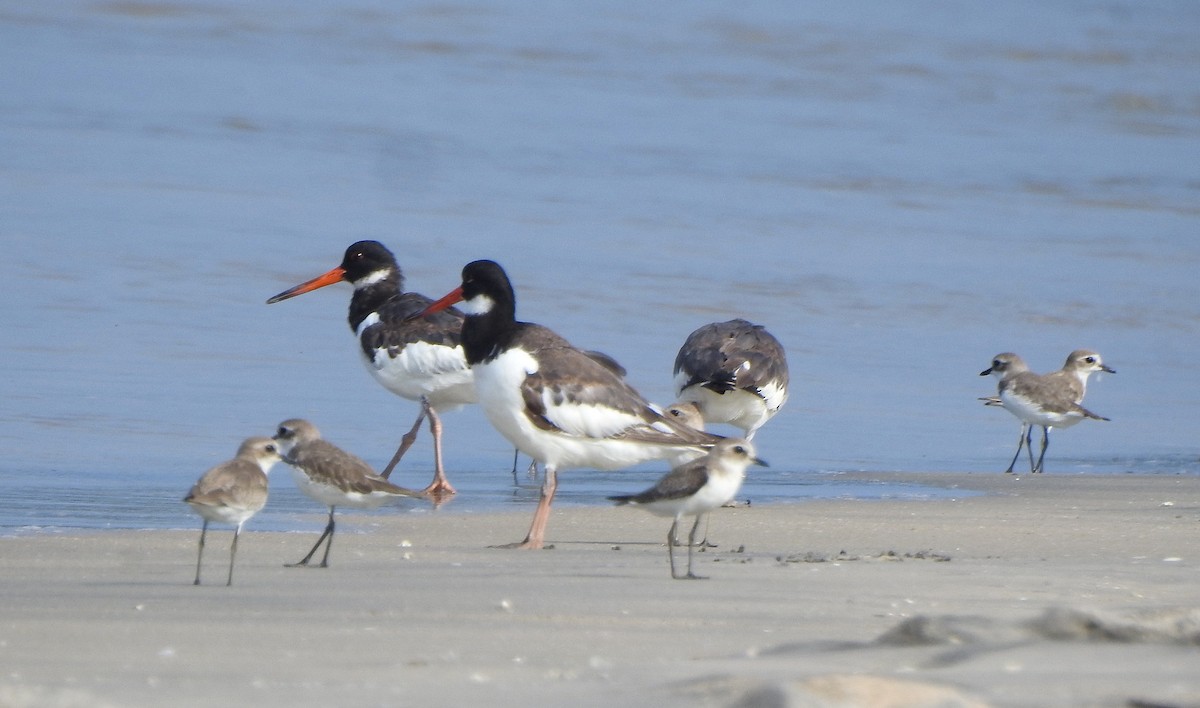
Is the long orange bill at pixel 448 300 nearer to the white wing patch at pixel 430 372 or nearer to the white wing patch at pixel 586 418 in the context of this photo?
the white wing patch at pixel 430 372

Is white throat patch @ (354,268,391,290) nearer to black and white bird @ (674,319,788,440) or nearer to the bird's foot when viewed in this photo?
black and white bird @ (674,319,788,440)

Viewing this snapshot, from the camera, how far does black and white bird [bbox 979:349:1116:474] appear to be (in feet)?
37.5

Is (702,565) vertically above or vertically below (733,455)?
below

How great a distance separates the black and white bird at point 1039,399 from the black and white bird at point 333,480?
516cm

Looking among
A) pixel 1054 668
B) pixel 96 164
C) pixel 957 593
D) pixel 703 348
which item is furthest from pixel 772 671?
pixel 96 164

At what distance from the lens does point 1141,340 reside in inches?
595

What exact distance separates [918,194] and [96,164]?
9.96m

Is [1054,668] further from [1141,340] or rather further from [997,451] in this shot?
[1141,340]

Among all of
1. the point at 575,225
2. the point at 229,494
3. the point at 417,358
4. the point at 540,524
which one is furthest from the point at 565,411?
the point at 575,225

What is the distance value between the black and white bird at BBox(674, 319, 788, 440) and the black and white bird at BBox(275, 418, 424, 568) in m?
3.36

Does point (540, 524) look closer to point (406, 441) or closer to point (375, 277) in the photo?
point (406, 441)

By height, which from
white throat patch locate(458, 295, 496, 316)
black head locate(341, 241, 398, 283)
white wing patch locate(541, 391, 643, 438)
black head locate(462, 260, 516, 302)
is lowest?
white wing patch locate(541, 391, 643, 438)

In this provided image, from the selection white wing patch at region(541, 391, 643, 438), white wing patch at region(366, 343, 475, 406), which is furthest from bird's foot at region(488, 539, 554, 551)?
white wing patch at region(366, 343, 475, 406)

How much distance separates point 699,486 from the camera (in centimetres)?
696
